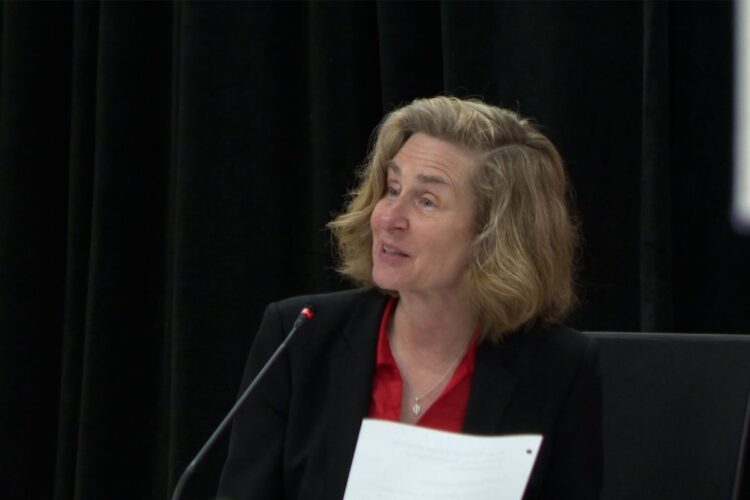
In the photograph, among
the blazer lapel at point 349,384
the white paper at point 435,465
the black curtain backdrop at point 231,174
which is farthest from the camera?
the black curtain backdrop at point 231,174

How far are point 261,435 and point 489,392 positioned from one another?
38 centimetres

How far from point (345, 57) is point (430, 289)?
115 centimetres

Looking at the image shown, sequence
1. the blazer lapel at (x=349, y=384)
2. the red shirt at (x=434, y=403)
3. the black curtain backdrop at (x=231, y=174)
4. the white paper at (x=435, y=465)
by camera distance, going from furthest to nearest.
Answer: the black curtain backdrop at (x=231, y=174), the red shirt at (x=434, y=403), the blazer lapel at (x=349, y=384), the white paper at (x=435, y=465)

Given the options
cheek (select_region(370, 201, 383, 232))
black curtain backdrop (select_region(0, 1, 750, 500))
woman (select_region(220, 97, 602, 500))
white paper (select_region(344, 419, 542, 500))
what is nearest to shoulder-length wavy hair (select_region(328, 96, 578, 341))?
woman (select_region(220, 97, 602, 500))

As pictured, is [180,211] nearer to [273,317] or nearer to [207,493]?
[207,493]

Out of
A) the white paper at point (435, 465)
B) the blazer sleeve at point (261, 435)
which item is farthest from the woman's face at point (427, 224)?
the white paper at point (435, 465)

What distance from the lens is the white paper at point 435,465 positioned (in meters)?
1.55

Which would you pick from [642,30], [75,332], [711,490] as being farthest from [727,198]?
[75,332]

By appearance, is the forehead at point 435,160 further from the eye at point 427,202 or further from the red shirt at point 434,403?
the red shirt at point 434,403

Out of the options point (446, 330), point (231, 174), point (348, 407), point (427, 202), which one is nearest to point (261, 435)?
point (348, 407)

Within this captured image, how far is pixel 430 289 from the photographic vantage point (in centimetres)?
192

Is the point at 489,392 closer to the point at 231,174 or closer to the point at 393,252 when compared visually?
the point at 393,252

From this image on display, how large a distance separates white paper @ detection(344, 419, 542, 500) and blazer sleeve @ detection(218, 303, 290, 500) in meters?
0.23

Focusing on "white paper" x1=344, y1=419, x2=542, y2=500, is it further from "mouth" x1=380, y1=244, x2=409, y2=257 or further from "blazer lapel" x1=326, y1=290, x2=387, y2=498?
"mouth" x1=380, y1=244, x2=409, y2=257
